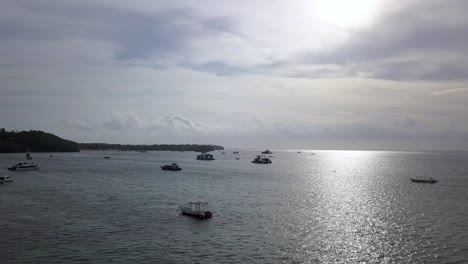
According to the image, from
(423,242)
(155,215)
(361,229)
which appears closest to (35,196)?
(155,215)

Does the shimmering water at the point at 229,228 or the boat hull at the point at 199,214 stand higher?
the boat hull at the point at 199,214

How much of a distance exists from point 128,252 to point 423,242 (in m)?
38.9

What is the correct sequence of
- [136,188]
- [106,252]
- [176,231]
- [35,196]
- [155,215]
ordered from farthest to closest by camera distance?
1. [136,188]
2. [35,196]
3. [155,215]
4. [176,231]
5. [106,252]

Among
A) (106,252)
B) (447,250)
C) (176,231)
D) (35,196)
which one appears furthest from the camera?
(35,196)

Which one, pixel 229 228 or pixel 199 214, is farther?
pixel 199 214

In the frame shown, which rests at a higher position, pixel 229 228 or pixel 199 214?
pixel 199 214

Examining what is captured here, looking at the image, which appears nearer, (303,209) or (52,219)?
(52,219)

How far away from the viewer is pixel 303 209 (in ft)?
268

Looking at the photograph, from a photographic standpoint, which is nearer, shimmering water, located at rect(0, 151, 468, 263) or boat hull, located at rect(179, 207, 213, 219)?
shimmering water, located at rect(0, 151, 468, 263)

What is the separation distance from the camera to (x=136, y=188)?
112 meters

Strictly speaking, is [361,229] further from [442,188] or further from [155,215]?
[442,188]

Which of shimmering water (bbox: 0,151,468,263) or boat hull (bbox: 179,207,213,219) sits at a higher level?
boat hull (bbox: 179,207,213,219)

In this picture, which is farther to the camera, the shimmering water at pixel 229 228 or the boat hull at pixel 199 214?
the boat hull at pixel 199 214

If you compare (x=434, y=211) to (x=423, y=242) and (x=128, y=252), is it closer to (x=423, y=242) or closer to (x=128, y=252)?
(x=423, y=242)
